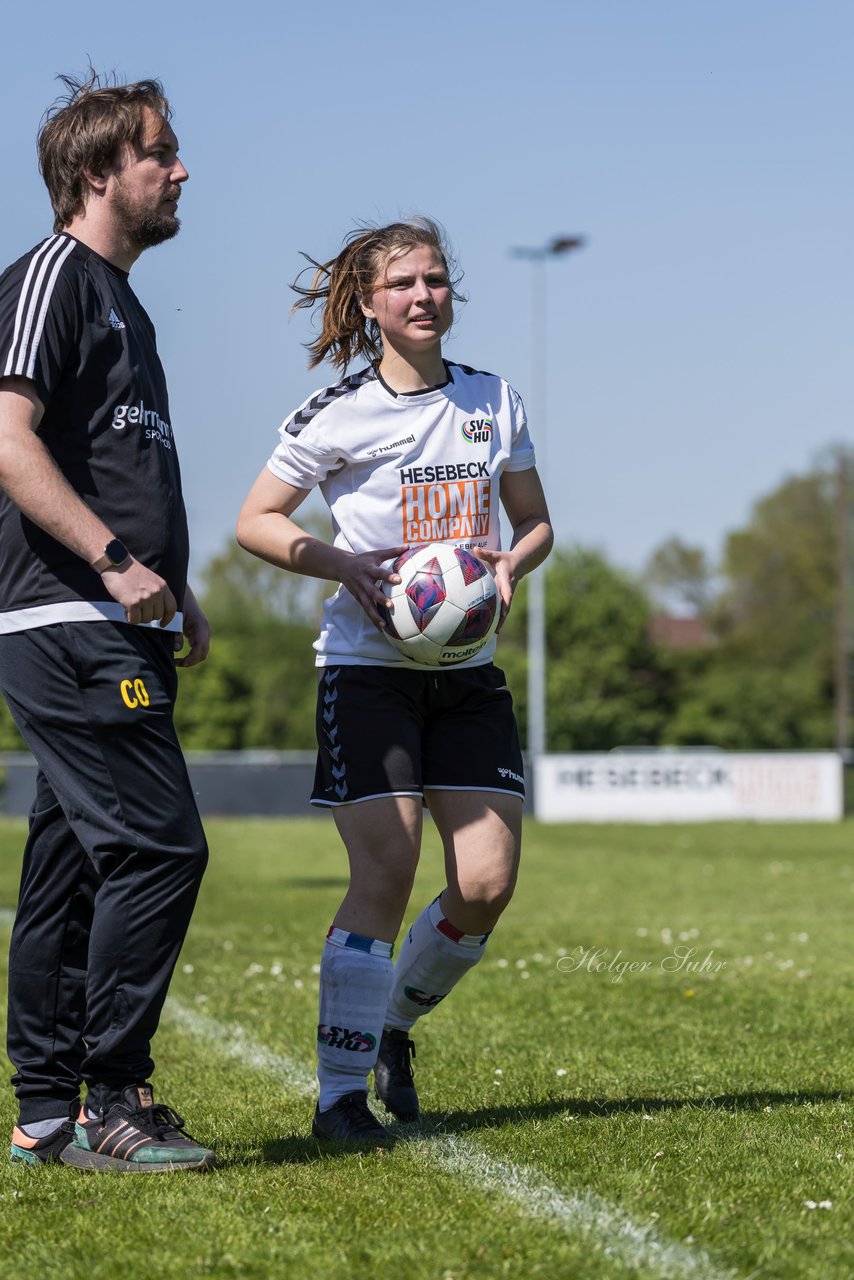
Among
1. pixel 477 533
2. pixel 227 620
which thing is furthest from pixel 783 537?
pixel 477 533

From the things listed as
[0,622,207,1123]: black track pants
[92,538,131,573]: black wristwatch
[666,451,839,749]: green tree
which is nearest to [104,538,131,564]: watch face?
[92,538,131,573]: black wristwatch

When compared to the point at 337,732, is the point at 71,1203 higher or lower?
lower

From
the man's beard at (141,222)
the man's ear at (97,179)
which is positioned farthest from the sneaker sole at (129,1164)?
the man's ear at (97,179)

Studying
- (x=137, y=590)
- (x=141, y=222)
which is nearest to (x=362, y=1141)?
(x=137, y=590)

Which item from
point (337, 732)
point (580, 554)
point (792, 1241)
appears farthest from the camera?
point (580, 554)

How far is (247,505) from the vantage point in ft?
15.4

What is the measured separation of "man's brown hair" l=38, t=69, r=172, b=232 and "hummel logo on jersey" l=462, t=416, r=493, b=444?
122cm

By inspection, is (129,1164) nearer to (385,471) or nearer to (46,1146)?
(46,1146)

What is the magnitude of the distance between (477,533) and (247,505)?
2.29 ft

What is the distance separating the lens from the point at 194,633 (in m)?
4.54

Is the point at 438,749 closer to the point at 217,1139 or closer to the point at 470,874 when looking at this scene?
the point at 470,874

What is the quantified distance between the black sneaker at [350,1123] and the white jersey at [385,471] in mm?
1238

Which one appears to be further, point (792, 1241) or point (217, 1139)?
point (217, 1139)

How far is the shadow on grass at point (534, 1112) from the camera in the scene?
422cm
